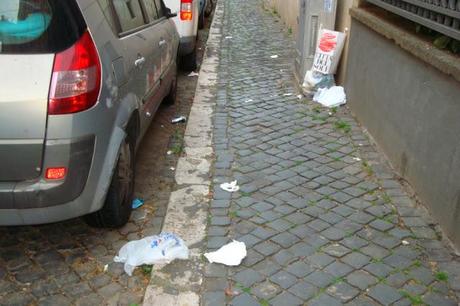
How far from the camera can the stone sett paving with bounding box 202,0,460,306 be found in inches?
119

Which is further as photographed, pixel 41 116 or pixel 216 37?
pixel 216 37

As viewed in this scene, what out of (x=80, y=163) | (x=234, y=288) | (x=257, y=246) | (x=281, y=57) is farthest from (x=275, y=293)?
(x=281, y=57)

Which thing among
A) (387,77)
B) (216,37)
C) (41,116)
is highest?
(41,116)

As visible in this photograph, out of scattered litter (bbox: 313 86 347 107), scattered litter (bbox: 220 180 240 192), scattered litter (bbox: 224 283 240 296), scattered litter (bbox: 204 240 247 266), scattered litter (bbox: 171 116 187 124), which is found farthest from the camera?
scattered litter (bbox: 313 86 347 107)

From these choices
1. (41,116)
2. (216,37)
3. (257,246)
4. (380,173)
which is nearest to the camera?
(41,116)

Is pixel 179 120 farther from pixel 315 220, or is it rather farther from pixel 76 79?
pixel 76 79

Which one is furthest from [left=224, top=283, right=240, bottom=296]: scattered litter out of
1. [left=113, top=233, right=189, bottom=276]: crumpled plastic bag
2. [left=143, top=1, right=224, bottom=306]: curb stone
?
[left=113, top=233, right=189, bottom=276]: crumpled plastic bag

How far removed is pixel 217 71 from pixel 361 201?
4.54 m

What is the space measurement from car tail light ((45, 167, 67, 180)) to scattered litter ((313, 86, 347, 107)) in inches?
159

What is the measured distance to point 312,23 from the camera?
677 cm

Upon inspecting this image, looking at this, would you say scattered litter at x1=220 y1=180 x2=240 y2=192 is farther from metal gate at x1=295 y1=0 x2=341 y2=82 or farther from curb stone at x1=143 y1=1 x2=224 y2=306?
metal gate at x1=295 y1=0 x2=341 y2=82

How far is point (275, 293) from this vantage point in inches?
117

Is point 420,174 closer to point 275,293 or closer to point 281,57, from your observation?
point 275,293

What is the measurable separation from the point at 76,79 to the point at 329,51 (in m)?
4.23
